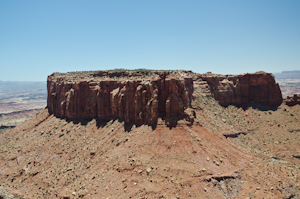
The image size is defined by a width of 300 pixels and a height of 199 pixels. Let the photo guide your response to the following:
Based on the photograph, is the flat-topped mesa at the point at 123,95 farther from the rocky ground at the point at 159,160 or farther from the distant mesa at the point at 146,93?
the rocky ground at the point at 159,160

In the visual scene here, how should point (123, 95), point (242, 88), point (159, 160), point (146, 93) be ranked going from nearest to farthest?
point (159, 160) < point (146, 93) < point (123, 95) < point (242, 88)

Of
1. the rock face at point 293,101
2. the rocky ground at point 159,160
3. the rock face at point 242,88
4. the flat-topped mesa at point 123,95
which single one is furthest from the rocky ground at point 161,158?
the rock face at point 242,88

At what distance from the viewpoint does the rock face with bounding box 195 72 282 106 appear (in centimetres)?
6834

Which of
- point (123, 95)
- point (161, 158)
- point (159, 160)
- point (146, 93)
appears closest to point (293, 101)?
point (146, 93)

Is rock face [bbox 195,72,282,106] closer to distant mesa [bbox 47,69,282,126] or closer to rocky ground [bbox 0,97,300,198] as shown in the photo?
distant mesa [bbox 47,69,282,126]

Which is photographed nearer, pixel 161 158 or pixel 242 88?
pixel 161 158

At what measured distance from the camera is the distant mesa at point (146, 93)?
44.6 metres

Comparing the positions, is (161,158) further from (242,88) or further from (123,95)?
(242,88)

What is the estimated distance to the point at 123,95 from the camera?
168 ft

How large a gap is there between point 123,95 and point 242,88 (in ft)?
129

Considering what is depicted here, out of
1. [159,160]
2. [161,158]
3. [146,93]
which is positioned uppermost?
[146,93]

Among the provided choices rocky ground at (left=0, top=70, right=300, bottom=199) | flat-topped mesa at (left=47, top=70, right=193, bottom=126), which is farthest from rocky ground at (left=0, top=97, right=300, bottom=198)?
flat-topped mesa at (left=47, top=70, right=193, bottom=126)

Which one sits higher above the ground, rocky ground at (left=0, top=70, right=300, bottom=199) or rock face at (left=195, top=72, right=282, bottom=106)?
rock face at (left=195, top=72, right=282, bottom=106)

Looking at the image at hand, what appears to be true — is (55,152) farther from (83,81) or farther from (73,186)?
(83,81)
